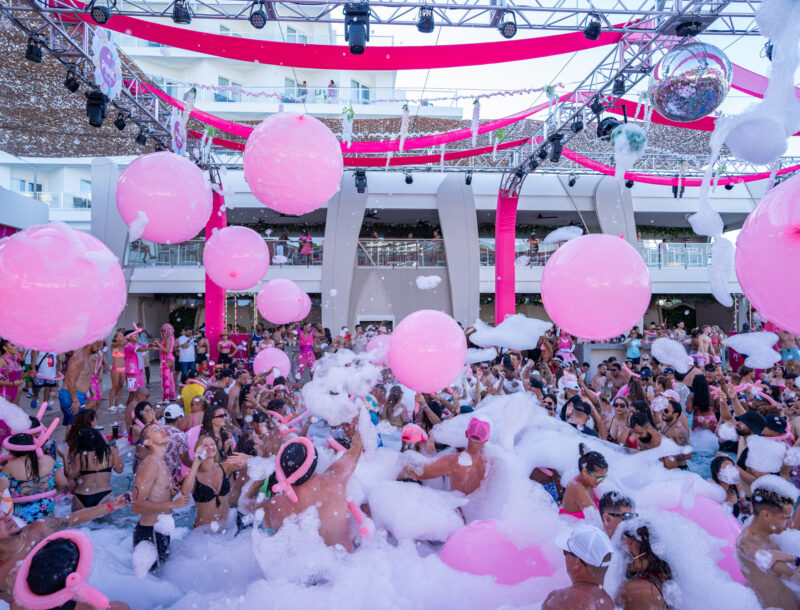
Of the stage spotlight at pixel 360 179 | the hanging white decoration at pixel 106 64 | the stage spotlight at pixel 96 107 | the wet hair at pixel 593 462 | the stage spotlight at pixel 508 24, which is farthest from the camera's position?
the stage spotlight at pixel 360 179

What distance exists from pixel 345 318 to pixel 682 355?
460 inches

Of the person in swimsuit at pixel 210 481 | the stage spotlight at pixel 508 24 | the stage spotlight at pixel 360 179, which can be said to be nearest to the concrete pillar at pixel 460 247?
the stage spotlight at pixel 360 179

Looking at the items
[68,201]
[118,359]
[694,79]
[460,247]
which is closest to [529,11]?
[694,79]

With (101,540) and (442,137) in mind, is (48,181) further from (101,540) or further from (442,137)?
(101,540)

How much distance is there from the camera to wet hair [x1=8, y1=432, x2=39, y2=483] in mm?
3570

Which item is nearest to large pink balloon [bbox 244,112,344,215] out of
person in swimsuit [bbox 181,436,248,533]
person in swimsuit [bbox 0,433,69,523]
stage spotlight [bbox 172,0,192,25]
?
person in swimsuit [bbox 181,436,248,533]

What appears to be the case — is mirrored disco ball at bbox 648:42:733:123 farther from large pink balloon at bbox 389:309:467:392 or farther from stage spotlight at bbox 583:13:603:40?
large pink balloon at bbox 389:309:467:392

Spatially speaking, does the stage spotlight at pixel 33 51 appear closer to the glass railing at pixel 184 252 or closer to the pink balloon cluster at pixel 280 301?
the pink balloon cluster at pixel 280 301

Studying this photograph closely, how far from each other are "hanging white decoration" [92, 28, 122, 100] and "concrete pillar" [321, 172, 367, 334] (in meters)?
11.0

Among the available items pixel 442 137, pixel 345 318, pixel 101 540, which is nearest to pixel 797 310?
pixel 101 540

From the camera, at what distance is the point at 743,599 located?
289 centimetres

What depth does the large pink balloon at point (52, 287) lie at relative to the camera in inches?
120

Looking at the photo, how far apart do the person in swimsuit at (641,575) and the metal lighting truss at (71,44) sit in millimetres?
7265

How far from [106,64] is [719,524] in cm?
817
